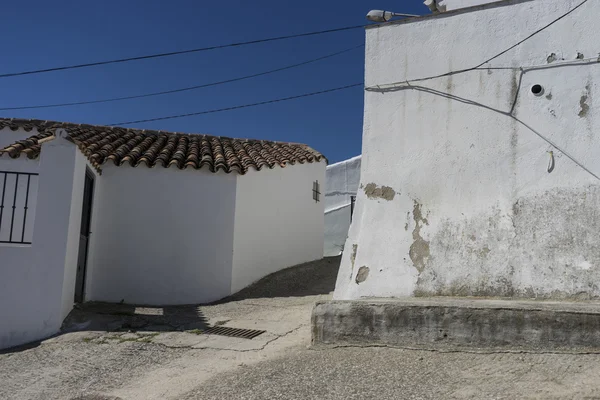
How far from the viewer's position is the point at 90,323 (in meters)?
7.13

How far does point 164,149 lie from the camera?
10.7 meters

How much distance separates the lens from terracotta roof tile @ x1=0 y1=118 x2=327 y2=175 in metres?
9.43

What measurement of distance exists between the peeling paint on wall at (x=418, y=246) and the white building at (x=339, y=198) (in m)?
11.1

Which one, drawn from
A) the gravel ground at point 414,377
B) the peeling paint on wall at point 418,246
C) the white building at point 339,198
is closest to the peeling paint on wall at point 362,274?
the peeling paint on wall at point 418,246

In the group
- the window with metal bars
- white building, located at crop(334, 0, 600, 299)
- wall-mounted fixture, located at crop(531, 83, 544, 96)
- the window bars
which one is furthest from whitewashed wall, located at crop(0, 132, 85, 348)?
the window with metal bars

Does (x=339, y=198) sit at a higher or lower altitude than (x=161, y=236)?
higher

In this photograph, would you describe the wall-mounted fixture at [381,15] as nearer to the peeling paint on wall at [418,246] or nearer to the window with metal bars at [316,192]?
the peeling paint on wall at [418,246]

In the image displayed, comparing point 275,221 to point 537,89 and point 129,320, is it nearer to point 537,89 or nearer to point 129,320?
point 129,320

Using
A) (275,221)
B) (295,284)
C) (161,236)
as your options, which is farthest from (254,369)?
(275,221)

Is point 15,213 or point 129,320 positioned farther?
point 15,213

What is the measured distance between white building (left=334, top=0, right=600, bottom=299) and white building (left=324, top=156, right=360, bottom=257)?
11037mm

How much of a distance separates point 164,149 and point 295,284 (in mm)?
3890

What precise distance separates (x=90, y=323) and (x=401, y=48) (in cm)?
558

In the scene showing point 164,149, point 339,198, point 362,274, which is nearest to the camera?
point 362,274
